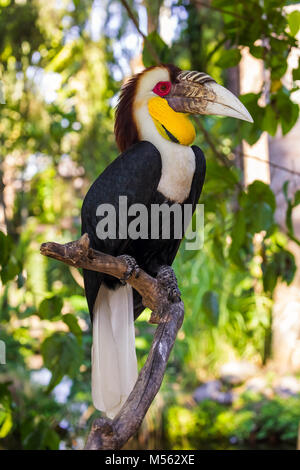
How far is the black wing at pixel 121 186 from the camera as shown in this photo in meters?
1.12

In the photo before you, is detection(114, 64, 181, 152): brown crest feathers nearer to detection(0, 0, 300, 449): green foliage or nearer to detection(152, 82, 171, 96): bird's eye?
detection(152, 82, 171, 96): bird's eye

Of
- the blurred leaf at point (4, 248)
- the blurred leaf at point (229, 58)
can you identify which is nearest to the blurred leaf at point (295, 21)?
the blurred leaf at point (229, 58)

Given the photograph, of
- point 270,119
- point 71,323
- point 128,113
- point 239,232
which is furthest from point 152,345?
point 270,119

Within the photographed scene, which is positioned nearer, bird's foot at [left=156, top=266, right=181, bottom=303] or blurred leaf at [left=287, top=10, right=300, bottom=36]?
bird's foot at [left=156, top=266, right=181, bottom=303]

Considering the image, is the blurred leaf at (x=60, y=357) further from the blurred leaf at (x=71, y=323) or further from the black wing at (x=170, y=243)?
the black wing at (x=170, y=243)

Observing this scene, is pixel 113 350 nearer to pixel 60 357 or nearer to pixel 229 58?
pixel 60 357

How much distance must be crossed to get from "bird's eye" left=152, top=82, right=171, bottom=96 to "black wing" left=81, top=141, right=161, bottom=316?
0.34 ft

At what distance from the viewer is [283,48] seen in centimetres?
151

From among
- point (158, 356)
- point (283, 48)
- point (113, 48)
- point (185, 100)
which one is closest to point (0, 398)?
point (158, 356)

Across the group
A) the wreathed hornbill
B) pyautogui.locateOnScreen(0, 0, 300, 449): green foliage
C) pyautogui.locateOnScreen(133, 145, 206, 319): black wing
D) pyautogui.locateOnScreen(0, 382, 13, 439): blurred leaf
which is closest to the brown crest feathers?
the wreathed hornbill

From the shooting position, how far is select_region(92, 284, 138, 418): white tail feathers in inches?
42.8

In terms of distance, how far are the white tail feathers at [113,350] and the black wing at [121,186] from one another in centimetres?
7

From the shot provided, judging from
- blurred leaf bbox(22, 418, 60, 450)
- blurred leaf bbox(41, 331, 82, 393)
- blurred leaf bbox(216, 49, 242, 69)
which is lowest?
blurred leaf bbox(22, 418, 60, 450)

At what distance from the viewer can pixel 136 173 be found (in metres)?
1.13
